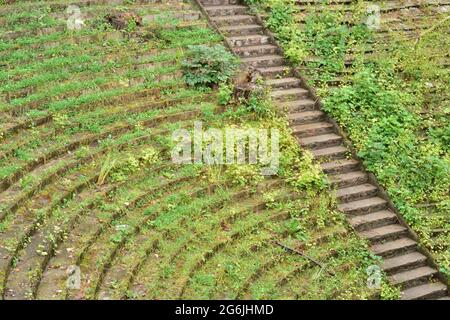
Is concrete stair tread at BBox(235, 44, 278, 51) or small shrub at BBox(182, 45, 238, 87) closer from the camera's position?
small shrub at BBox(182, 45, 238, 87)

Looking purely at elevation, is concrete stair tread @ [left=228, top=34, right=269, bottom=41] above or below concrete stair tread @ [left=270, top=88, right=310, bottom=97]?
above

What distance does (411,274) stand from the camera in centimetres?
973

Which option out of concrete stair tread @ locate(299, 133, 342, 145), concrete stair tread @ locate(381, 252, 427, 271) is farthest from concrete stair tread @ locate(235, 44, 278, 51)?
concrete stair tread @ locate(381, 252, 427, 271)

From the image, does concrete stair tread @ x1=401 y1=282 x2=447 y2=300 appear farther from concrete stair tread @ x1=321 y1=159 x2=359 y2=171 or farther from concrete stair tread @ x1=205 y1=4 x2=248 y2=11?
concrete stair tread @ x1=205 y1=4 x2=248 y2=11

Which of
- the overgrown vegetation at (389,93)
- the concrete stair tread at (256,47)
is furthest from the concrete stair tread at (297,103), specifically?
the concrete stair tread at (256,47)

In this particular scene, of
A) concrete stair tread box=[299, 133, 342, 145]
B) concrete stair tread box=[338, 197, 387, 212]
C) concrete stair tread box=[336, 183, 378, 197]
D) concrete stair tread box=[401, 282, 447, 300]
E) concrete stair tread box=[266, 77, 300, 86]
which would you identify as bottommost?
concrete stair tread box=[401, 282, 447, 300]

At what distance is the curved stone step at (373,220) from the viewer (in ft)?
33.3

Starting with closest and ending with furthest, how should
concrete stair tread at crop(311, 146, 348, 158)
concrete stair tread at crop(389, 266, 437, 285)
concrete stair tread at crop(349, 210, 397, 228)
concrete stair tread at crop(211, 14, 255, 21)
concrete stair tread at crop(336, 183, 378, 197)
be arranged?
concrete stair tread at crop(389, 266, 437, 285) < concrete stair tread at crop(349, 210, 397, 228) < concrete stair tread at crop(336, 183, 378, 197) < concrete stair tread at crop(311, 146, 348, 158) < concrete stair tread at crop(211, 14, 255, 21)

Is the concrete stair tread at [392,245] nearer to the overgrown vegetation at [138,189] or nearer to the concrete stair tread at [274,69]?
the overgrown vegetation at [138,189]

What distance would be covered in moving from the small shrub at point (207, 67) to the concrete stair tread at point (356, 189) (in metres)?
3.29

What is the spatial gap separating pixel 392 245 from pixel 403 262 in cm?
36

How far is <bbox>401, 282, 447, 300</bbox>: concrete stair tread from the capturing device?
9391 millimetres

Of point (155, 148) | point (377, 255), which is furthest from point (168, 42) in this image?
point (377, 255)

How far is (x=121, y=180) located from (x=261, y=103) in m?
3.43
